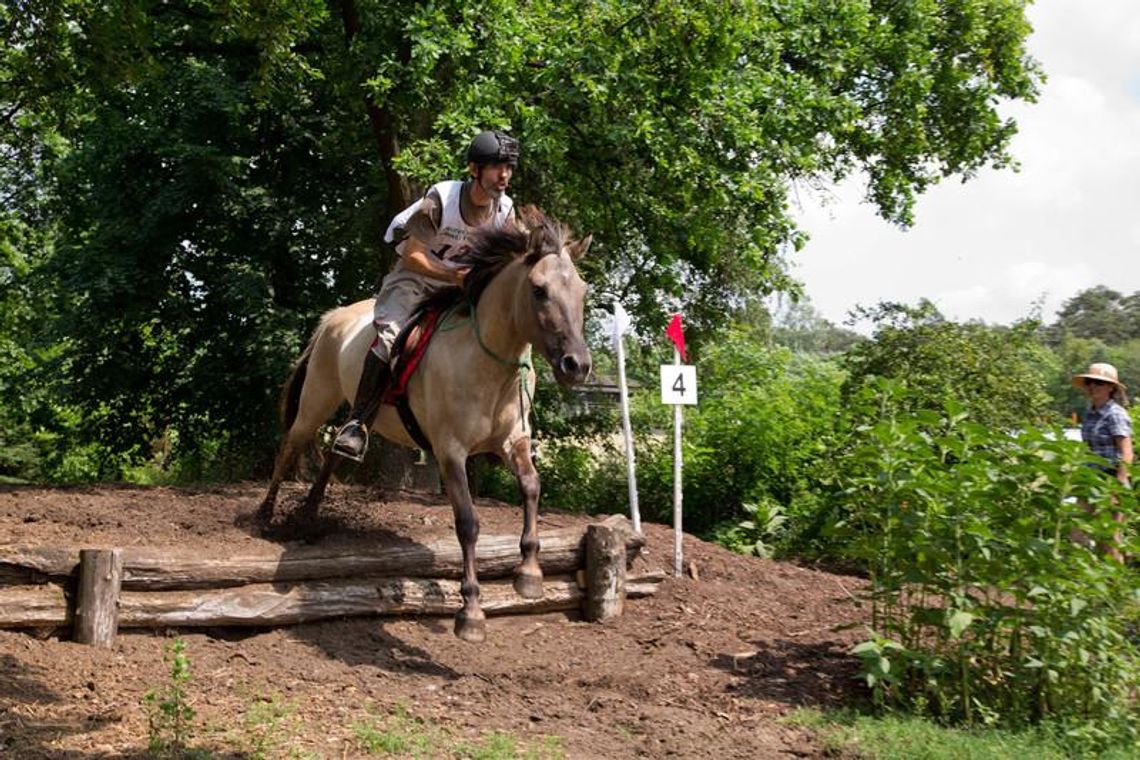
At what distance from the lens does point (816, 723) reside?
5.75m

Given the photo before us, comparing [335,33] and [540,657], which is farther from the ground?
[335,33]

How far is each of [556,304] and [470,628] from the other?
2.05 metres

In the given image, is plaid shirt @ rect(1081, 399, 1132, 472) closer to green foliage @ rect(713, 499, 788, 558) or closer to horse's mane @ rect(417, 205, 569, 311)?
horse's mane @ rect(417, 205, 569, 311)

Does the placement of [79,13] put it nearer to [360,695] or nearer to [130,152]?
[130,152]

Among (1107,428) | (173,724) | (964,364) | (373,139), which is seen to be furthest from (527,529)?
(373,139)

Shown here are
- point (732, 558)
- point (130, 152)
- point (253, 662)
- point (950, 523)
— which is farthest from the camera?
point (130, 152)

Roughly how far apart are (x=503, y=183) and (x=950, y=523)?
3.50 metres

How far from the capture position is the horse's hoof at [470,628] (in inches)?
265

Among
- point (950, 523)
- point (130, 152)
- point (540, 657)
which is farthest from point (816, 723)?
point (130, 152)

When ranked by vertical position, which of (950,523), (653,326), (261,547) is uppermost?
(653,326)

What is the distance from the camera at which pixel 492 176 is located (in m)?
7.12

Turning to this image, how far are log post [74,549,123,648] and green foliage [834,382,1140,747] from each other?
4.19 m

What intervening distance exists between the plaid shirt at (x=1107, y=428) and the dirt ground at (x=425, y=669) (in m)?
2.12

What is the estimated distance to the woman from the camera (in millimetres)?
7668
